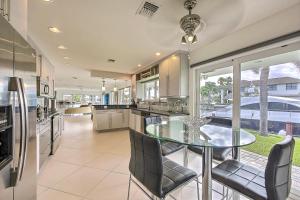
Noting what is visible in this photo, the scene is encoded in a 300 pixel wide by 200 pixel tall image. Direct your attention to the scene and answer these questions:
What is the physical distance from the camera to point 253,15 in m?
2.14

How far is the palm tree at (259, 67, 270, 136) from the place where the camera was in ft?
7.93

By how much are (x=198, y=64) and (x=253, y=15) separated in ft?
4.96

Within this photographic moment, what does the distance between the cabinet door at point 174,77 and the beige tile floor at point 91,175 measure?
1.48m

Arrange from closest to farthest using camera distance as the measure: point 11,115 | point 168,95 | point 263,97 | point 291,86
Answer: point 11,115, point 291,86, point 263,97, point 168,95

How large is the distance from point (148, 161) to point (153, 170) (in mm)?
→ 83

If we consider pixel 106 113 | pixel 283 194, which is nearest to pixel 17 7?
pixel 283 194

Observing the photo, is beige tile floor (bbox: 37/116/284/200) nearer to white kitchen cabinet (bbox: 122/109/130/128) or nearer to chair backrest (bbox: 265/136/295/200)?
chair backrest (bbox: 265/136/295/200)

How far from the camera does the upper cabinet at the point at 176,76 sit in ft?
12.4

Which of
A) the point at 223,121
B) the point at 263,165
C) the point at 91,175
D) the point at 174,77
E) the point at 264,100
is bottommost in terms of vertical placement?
the point at 91,175

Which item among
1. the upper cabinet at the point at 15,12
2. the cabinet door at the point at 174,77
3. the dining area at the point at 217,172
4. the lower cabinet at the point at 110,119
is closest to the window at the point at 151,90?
the lower cabinet at the point at 110,119

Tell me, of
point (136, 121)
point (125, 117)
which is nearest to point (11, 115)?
point (136, 121)

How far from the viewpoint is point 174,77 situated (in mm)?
3916

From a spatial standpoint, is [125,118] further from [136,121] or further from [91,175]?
[91,175]

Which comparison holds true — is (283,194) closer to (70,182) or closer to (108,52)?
(70,182)
